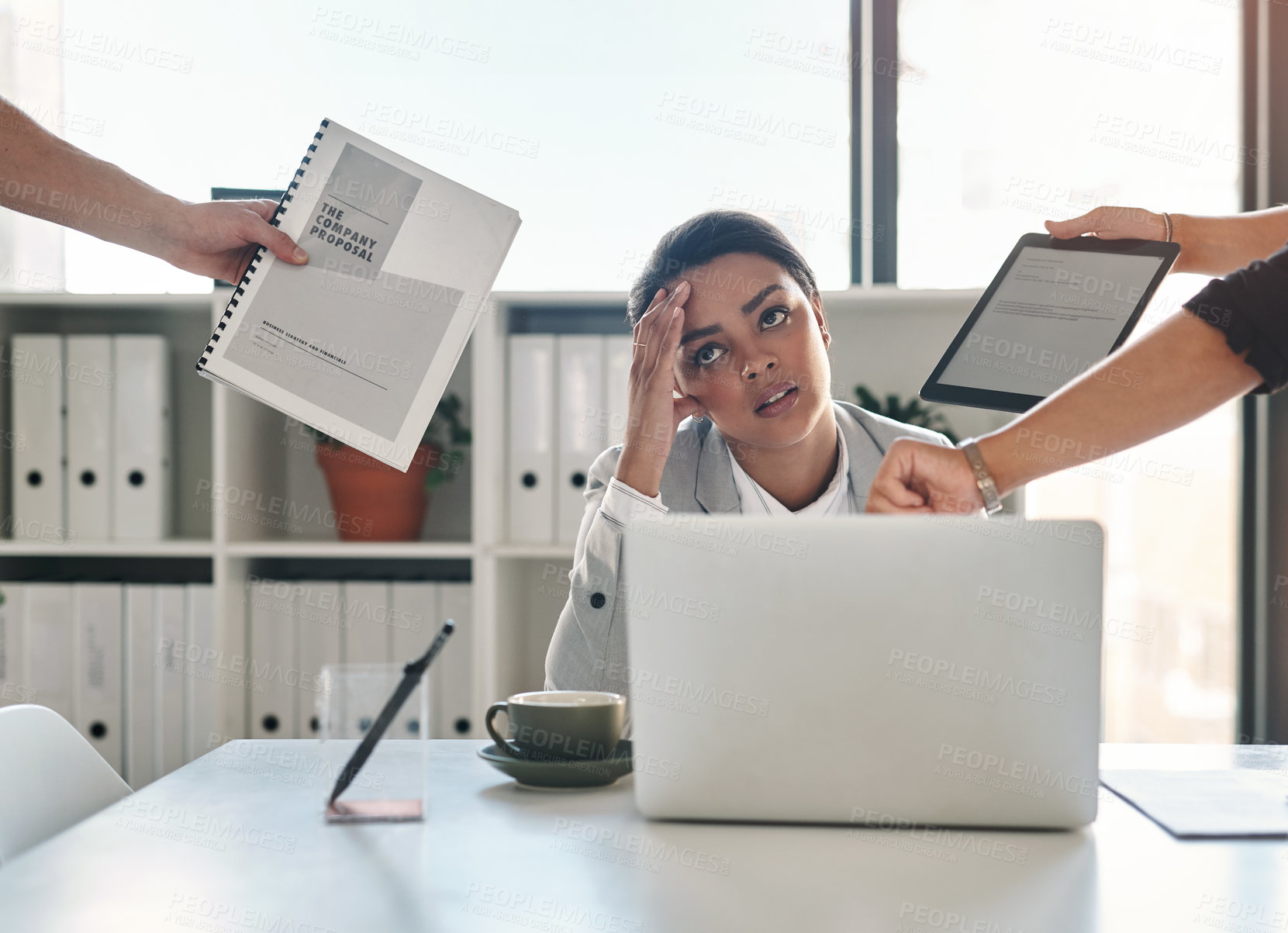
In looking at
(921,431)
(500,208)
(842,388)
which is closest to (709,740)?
(500,208)

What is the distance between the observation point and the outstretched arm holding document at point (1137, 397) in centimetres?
93

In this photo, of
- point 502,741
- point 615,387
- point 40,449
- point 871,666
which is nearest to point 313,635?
point 40,449

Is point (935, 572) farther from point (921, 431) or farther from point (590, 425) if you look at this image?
point (590, 425)

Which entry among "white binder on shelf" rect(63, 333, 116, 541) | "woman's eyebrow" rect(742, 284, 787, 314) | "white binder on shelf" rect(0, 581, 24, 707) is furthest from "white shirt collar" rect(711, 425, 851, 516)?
"white binder on shelf" rect(0, 581, 24, 707)

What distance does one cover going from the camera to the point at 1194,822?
2.64 ft

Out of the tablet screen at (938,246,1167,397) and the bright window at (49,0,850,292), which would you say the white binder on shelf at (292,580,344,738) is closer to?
the bright window at (49,0,850,292)

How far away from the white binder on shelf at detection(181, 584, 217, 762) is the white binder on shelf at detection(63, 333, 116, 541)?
0.26 meters

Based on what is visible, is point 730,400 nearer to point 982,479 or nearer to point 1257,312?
point 982,479

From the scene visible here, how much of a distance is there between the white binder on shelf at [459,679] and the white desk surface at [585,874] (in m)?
1.30

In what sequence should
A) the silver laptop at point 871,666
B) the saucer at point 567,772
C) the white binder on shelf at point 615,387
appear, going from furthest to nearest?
the white binder on shelf at point 615,387 → the saucer at point 567,772 → the silver laptop at point 871,666

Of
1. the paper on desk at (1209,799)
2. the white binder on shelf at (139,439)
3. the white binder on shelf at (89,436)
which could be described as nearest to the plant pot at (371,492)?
the white binder on shelf at (139,439)

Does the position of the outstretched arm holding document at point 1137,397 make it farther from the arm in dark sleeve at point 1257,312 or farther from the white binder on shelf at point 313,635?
the white binder on shelf at point 313,635

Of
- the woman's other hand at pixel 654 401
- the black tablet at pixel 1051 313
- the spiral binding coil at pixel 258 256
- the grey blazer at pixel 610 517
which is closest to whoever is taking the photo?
the spiral binding coil at pixel 258 256

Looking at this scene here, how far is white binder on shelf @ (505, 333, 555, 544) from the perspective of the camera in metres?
2.19
